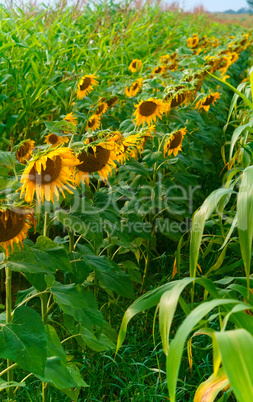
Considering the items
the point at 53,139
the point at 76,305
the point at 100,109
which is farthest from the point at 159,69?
the point at 76,305

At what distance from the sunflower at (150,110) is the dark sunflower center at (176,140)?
0.54 feet

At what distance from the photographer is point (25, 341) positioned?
112 centimetres

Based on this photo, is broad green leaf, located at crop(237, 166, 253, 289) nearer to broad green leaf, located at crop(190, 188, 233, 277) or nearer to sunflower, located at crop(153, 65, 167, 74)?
broad green leaf, located at crop(190, 188, 233, 277)

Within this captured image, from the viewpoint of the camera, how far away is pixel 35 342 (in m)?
1.12

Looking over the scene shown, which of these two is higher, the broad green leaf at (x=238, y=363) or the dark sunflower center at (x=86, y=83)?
the dark sunflower center at (x=86, y=83)

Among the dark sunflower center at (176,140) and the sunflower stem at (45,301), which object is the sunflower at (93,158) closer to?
the sunflower stem at (45,301)

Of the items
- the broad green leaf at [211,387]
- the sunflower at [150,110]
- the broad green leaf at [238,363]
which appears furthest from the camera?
the sunflower at [150,110]

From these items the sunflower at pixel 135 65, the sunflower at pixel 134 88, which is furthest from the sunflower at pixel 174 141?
the sunflower at pixel 135 65

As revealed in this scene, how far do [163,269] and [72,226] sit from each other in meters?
1.04

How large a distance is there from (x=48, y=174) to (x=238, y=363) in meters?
0.71

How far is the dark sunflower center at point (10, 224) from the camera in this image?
113 cm

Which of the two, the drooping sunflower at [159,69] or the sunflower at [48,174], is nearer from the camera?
the sunflower at [48,174]

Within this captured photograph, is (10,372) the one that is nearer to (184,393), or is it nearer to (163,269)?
(184,393)

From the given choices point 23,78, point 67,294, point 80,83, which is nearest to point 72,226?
point 67,294
